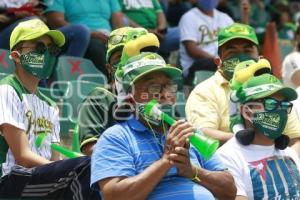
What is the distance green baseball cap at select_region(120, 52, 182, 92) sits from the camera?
442cm

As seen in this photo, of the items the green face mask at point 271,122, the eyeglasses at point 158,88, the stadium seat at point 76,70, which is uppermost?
the eyeglasses at point 158,88

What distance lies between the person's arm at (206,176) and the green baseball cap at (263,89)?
856 millimetres

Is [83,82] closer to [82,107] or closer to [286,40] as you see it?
[82,107]

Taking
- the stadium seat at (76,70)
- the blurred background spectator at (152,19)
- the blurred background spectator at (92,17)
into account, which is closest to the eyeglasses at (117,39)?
the stadium seat at (76,70)

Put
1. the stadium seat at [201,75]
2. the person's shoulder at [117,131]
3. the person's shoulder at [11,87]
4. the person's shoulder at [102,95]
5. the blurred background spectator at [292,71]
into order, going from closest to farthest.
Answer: the person's shoulder at [117,131] < the person's shoulder at [11,87] < the person's shoulder at [102,95] < the blurred background spectator at [292,71] < the stadium seat at [201,75]

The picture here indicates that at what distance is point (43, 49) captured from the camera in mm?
5805

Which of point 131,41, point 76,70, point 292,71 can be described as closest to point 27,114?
point 131,41

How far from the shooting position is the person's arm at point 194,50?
9156 mm

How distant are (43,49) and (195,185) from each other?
1.91 m

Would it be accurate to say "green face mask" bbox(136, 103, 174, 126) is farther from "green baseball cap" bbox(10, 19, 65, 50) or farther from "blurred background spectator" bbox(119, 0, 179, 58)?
"blurred background spectator" bbox(119, 0, 179, 58)

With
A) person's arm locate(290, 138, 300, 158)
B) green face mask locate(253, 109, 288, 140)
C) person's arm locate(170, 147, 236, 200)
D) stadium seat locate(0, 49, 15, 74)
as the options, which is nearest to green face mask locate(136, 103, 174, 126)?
person's arm locate(170, 147, 236, 200)

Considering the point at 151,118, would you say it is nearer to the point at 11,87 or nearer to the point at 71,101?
the point at 11,87

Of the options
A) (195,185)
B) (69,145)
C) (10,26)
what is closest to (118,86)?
(195,185)

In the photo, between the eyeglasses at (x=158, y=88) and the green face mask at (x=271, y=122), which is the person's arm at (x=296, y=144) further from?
the eyeglasses at (x=158, y=88)
